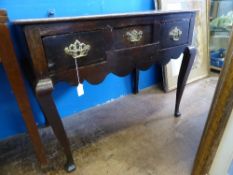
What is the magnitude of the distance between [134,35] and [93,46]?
23 cm

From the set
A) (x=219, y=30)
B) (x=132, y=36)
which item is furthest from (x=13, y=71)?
(x=219, y=30)

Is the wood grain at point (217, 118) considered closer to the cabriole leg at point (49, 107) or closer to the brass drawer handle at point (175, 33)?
the brass drawer handle at point (175, 33)

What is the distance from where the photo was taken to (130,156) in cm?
108

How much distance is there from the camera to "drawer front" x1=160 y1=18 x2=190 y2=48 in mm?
995

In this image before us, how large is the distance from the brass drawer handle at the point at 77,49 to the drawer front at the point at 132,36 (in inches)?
6.0

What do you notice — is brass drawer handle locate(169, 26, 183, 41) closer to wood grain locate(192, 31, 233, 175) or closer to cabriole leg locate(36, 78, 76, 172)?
wood grain locate(192, 31, 233, 175)

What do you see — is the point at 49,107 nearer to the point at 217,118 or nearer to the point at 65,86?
the point at 65,86

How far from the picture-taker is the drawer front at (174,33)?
995 millimetres

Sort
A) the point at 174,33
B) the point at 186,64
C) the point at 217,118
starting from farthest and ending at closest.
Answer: the point at 186,64
the point at 174,33
the point at 217,118

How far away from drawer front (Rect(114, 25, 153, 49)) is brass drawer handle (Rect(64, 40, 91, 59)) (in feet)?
0.50

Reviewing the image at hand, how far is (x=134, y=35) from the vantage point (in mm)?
896

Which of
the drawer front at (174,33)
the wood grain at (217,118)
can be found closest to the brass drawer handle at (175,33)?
the drawer front at (174,33)

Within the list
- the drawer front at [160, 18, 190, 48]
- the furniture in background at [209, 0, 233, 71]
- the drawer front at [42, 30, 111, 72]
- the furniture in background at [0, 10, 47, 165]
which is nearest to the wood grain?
the drawer front at [160, 18, 190, 48]

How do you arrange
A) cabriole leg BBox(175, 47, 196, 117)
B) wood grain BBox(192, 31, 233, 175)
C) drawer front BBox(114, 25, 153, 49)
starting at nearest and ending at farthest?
1. wood grain BBox(192, 31, 233, 175)
2. drawer front BBox(114, 25, 153, 49)
3. cabriole leg BBox(175, 47, 196, 117)
